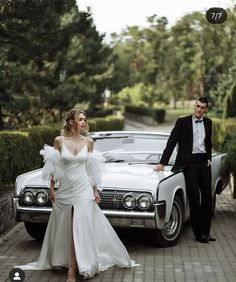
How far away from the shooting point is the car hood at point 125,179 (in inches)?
263

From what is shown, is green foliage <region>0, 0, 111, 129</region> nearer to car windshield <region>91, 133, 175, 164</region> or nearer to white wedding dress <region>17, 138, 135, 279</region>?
car windshield <region>91, 133, 175, 164</region>

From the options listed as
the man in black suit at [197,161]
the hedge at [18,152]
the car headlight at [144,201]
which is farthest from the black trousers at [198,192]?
the hedge at [18,152]

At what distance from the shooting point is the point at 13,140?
949cm

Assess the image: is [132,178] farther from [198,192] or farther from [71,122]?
[71,122]

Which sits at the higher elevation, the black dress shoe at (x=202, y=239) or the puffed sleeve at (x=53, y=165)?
the puffed sleeve at (x=53, y=165)

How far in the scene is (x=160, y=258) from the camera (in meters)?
6.54

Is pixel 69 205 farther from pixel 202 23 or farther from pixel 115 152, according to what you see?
pixel 202 23

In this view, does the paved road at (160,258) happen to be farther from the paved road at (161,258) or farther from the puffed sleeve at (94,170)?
the puffed sleeve at (94,170)

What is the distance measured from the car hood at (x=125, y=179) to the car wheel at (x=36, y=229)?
605 millimetres

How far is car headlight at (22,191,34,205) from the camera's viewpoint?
686cm

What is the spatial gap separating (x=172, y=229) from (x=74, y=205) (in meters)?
1.91

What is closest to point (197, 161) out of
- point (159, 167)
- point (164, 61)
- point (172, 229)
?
point (159, 167)

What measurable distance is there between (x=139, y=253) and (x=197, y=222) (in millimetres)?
1026

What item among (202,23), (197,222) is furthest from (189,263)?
(202,23)
